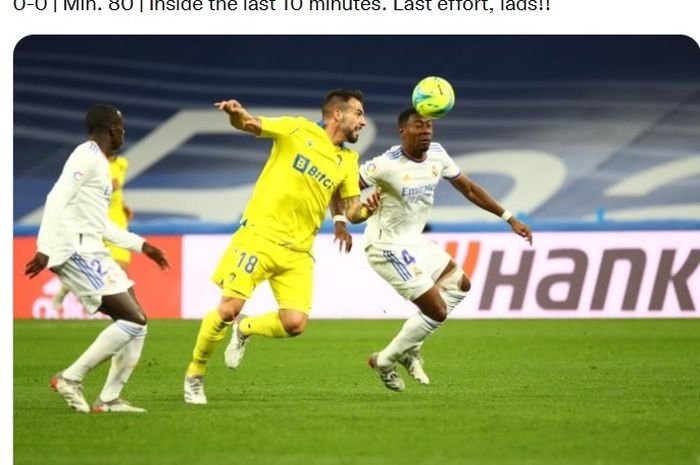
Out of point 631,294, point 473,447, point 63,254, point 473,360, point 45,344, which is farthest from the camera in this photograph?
point 631,294

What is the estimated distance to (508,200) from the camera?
27656 mm

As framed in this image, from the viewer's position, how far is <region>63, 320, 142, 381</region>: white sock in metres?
9.70

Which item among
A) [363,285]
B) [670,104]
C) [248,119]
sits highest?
[248,119]

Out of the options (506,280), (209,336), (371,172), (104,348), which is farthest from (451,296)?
(506,280)

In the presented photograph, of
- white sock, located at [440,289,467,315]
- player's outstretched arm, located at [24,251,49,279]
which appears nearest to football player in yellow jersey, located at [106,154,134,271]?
white sock, located at [440,289,467,315]

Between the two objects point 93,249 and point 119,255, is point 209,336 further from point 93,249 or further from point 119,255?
point 119,255

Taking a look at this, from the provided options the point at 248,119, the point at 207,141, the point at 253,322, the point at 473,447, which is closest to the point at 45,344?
the point at 253,322

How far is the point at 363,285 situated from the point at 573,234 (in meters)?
3.26

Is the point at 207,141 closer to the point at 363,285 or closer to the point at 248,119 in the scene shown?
the point at 363,285

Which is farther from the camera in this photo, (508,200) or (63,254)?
(508,200)

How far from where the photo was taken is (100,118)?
383 inches

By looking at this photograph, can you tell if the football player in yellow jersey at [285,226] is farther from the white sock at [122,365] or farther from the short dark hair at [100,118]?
the short dark hair at [100,118]

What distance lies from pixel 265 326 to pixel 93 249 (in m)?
1.60

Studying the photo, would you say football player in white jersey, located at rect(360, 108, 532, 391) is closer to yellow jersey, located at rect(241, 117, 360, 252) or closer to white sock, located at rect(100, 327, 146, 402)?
yellow jersey, located at rect(241, 117, 360, 252)
